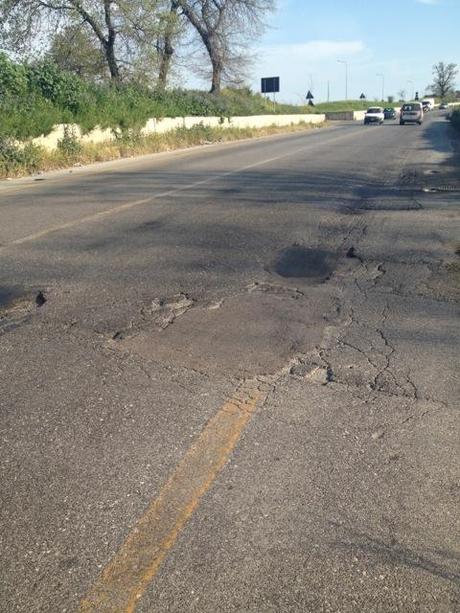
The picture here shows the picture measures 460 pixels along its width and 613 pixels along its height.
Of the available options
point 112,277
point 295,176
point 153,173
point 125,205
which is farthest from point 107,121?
point 112,277

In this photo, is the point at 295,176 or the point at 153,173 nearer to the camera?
the point at 295,176

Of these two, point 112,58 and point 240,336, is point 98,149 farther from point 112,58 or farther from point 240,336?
point 240,336

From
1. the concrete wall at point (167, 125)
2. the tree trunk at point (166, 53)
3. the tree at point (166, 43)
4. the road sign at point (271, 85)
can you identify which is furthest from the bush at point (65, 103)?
the road sign at point (271, 85)

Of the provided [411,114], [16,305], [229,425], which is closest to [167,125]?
[16,305]

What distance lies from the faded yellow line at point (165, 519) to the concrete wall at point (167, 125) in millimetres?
19774

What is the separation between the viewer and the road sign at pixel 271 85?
64.1 m

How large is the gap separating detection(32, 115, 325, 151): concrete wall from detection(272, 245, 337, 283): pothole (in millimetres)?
15520

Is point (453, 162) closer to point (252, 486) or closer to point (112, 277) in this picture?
point (112, 277)

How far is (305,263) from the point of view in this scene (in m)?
8.34

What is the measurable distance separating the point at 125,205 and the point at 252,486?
9.89 m

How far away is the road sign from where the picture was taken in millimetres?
64062

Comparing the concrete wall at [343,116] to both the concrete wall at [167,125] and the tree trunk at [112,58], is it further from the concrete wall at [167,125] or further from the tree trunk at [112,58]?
the tree trunk at [112,58]

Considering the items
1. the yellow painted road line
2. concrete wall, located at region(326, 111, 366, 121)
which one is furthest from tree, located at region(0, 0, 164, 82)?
concrete wall, located at region(326, 111, 366, 121)

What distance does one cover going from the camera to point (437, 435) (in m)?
4.03
